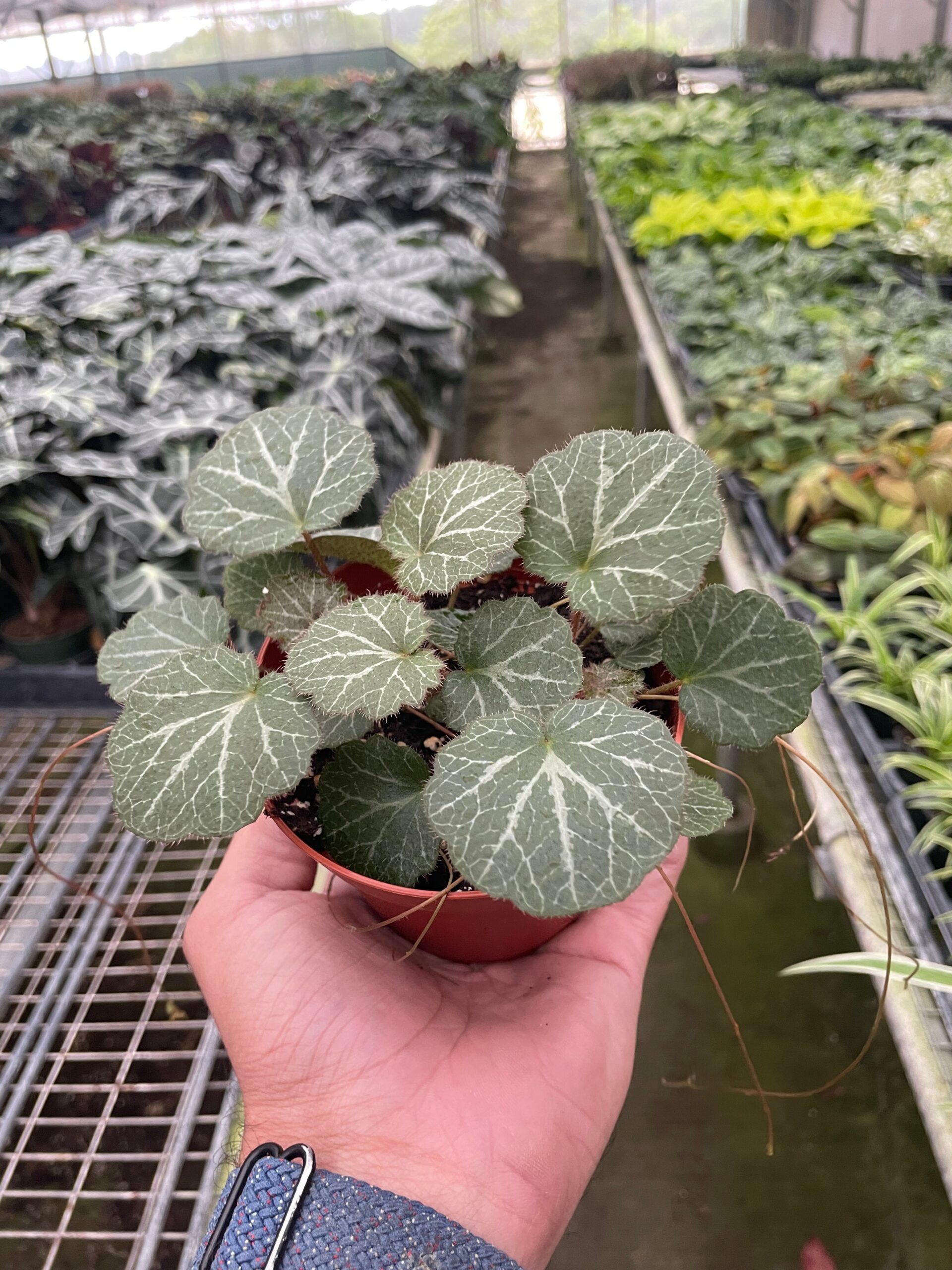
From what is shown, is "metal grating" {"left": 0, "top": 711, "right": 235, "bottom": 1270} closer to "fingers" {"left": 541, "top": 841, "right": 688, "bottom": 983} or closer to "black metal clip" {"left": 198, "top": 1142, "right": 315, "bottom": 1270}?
"black metal clip" {"left": 198, "top": 1142, "right": 315, "bottom": 1270}

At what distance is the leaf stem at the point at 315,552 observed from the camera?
0.56 m

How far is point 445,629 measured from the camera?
1.86ft

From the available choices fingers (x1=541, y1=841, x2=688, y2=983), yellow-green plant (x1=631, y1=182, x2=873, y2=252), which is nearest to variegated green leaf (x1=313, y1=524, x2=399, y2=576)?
fingers (x1=541, y1=841, x2=688, y2=983)

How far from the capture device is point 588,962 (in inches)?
27.2

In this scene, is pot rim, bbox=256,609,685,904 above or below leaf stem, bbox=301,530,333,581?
below

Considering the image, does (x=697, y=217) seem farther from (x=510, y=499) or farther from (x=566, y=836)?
(x=566, y=836)

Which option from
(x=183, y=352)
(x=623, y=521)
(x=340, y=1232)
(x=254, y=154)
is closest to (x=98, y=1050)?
(x=340, y=1232)

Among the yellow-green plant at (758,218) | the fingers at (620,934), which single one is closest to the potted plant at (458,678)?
the fingers at (620,934)

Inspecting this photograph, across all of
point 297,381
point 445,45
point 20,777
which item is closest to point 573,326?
point 297,381

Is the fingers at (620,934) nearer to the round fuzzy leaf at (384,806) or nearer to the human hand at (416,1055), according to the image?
the human hand at (416,1055)

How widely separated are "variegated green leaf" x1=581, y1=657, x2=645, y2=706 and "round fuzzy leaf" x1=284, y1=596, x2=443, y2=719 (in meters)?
0.11

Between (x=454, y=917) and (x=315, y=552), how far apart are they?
29 cm

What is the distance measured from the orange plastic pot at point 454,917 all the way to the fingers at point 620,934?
0.04 feet

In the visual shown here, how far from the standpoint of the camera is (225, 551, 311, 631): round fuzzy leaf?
1.96 ft
